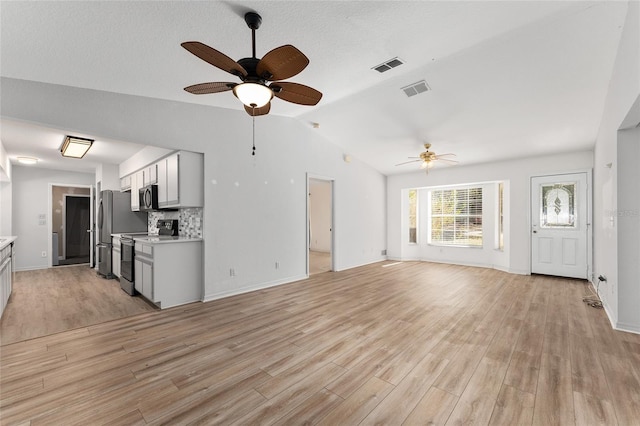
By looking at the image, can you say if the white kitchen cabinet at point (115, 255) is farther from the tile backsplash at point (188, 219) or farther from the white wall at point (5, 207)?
the white wall at point (5, 207)

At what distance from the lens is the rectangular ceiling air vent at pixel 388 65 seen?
324 cm

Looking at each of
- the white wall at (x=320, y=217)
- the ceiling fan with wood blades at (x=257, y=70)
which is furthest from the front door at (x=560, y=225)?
the white wall at (x=320, y=217)

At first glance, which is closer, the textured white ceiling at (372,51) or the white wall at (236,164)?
the textured white ceiling at (372,51)

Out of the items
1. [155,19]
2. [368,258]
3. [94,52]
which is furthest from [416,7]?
[368,258]

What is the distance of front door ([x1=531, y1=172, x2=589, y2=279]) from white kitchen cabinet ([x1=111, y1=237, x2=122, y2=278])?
814 centimetres

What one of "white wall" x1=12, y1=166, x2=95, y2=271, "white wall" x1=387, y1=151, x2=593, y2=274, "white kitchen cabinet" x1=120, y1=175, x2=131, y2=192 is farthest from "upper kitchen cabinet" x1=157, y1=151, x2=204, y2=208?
"white wall" x1=387, y1=151, x2=593, y2=274

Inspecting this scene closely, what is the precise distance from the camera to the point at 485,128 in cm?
488

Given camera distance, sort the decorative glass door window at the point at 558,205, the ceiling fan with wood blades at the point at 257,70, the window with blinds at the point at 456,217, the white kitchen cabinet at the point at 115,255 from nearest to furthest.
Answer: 1. the ceiling fan with wood blades at the point at 257,70
2. the white kitchen cabinet at the point at 115,255
3. the decorative glass door window at the point at 558,205
4. the window with blinds at the point at 456,217

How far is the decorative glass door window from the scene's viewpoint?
5.54 meters

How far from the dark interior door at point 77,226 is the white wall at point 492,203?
8742 millimetres

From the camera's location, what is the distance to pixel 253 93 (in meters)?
2.21

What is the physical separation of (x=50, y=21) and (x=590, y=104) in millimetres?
6053

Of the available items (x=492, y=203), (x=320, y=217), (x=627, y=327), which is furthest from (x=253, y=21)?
(x=320, y=217)

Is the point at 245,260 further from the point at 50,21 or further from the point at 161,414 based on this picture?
the point at 50,21
